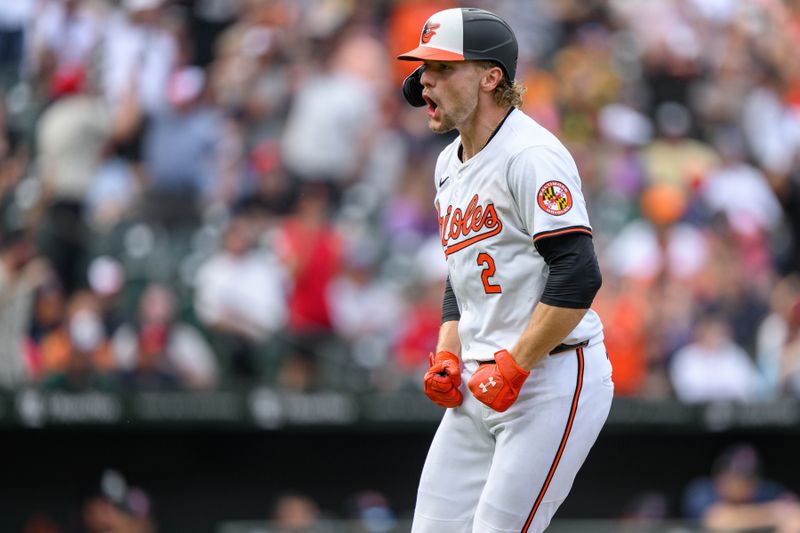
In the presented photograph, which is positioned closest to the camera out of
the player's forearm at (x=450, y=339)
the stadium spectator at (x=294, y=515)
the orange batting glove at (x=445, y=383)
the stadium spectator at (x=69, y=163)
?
the orange batting glove at (x=445, y=383)

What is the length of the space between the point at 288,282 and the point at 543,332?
4757mm

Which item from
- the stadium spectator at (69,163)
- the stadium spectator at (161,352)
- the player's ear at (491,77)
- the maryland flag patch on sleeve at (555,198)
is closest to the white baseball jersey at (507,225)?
the maryland flag patch on sleeve at (555,198)

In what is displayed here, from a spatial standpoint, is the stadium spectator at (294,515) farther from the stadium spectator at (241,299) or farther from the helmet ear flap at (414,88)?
the helmet ear flap at (414,88)

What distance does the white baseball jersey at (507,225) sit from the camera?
3.55 meters

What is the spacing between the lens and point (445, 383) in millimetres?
3855

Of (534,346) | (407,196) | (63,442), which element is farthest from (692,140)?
(534,346)

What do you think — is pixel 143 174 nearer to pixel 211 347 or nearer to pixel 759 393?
pixel 211 347

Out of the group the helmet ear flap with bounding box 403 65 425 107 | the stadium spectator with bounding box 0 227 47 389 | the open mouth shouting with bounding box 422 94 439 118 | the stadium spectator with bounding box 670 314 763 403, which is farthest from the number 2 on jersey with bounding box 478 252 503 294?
the stadium spectator with bounding box 670 314 763 403

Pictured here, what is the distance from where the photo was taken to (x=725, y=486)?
26.8 ft

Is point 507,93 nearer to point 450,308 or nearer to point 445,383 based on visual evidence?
point 450,308

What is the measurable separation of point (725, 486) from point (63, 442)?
13.5ft

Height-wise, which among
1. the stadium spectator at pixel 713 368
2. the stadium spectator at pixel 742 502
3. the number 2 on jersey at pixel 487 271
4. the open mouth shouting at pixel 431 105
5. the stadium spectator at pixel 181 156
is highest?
the open mouth shouting at pixel 431 105

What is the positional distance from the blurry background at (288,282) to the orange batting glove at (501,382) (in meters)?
4.04

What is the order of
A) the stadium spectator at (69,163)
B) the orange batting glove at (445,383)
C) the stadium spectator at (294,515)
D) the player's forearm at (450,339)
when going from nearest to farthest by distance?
the orange batting glove at (445,383), the player's forearm at (450,339), the stadium spectator at (294,515), the stadium spectator at (69,163)
